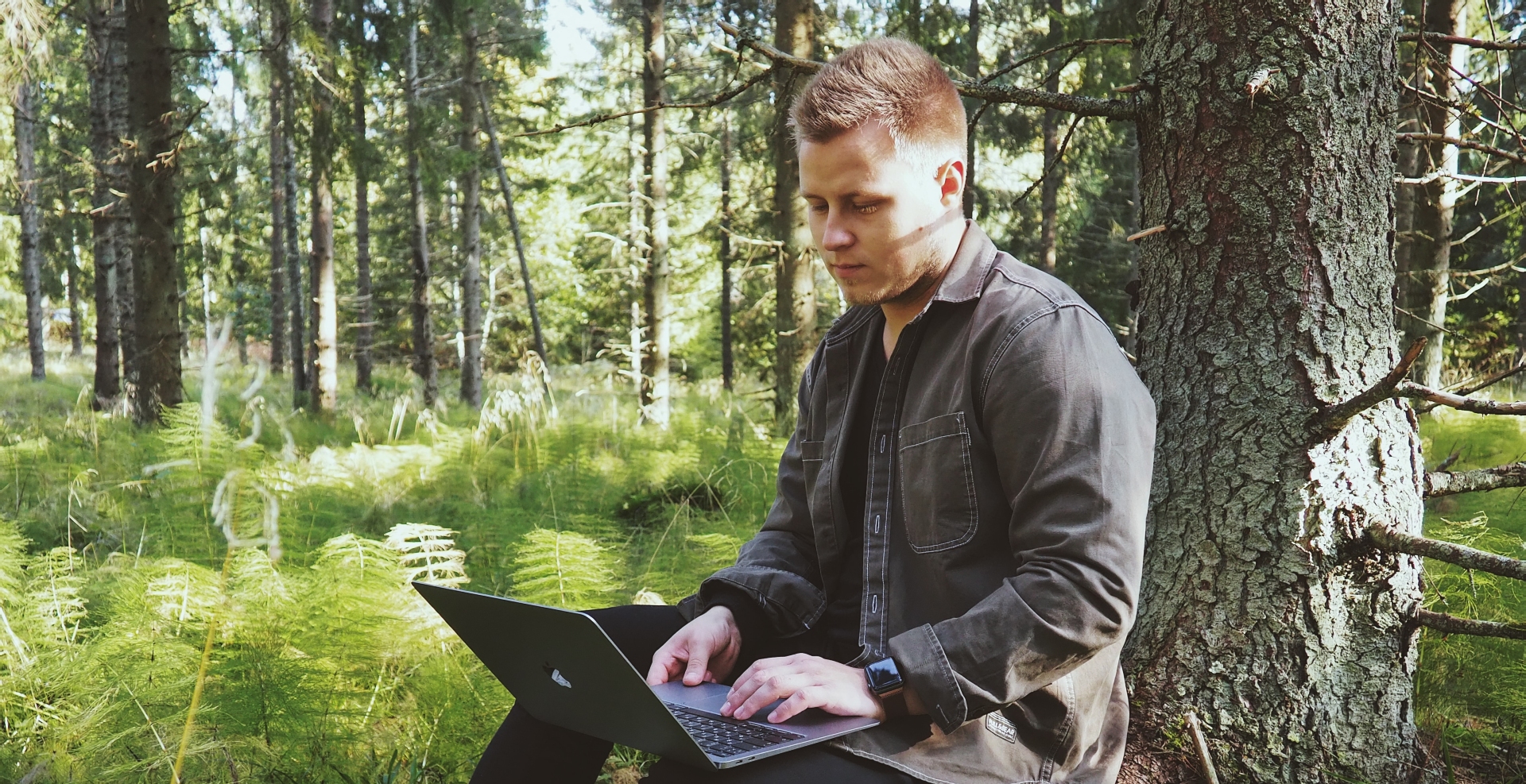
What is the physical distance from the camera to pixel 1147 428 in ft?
5.46

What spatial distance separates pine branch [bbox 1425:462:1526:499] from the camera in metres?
2.19

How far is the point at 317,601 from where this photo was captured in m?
3.06

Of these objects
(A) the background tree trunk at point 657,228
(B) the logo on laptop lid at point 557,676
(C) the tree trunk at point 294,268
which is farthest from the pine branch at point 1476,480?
(C) the tree trunk at point 294,268

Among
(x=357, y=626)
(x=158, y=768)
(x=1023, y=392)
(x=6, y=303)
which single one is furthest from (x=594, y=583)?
(x=6, y=303)

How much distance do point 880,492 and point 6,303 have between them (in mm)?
36836

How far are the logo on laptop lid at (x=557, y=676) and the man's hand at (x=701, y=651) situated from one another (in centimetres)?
25

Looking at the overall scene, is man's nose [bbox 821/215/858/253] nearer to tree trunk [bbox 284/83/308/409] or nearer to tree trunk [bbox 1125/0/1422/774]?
tree trunk [bbox 1125/0/1422/774]

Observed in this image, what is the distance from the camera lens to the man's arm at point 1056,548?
1527mm

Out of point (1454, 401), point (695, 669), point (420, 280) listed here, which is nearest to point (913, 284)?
point (695, 669)

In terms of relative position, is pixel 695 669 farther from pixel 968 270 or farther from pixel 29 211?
pixel 29 211

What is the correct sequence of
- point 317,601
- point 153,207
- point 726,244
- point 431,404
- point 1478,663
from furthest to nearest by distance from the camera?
point 726,244 → point 431,404 → point 153,207 → point 317,601 → point 1478,663

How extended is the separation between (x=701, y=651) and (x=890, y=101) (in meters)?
1.16

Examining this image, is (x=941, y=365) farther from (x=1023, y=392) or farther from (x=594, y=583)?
(x=594, y=583)

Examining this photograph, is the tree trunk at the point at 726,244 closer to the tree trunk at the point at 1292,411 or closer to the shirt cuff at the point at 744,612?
the tree trunk at the point at 1292,411
